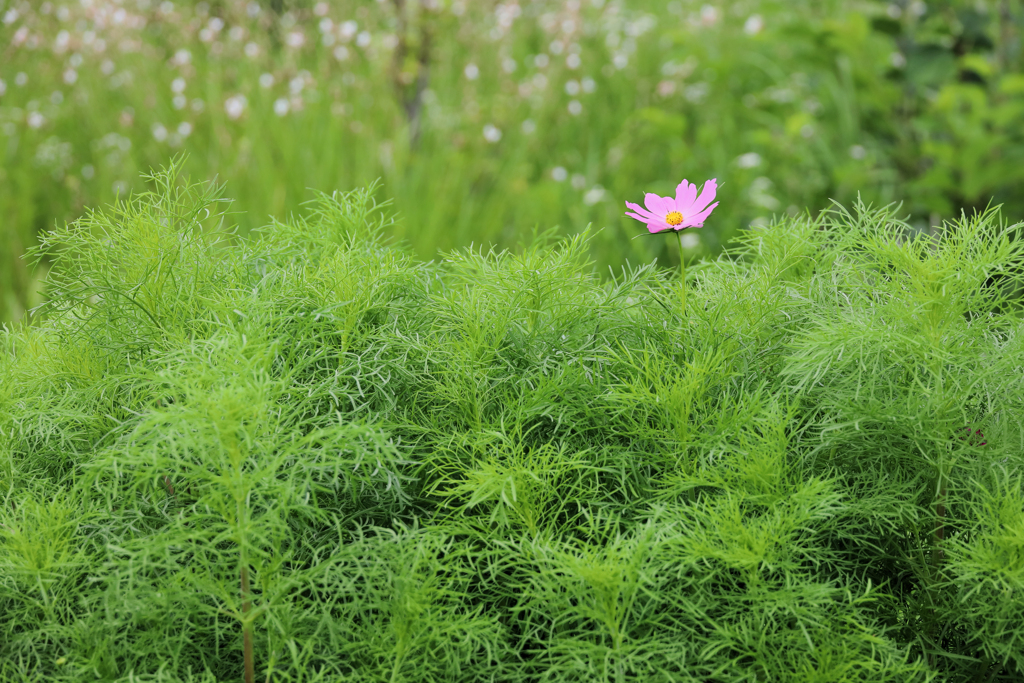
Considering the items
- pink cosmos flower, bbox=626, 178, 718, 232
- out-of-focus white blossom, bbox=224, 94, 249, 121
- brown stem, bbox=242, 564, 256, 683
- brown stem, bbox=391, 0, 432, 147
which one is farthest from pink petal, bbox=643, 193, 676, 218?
out-of-focus white blossom, bbox=224, 94, 249, 121

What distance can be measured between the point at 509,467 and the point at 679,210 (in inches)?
15.2

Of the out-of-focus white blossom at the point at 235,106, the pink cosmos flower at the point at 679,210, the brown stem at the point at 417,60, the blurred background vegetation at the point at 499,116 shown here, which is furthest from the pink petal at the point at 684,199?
the out-of-focus white blossom at the point at 235,106

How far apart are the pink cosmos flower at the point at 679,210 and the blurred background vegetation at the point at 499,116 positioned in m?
1.72

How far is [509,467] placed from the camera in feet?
3.19

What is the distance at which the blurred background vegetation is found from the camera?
335 cm

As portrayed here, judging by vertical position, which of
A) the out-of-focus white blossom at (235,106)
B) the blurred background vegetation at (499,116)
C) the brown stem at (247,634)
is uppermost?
the brown stem at (247,634)

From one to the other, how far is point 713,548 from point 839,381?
27 centimetres

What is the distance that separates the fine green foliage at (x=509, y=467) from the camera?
853 millimetres

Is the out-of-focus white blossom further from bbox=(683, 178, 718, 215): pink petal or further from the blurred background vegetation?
bbox=(683, 178, 718, 215): pink petal

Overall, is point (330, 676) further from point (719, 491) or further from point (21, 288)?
point (21, 288)

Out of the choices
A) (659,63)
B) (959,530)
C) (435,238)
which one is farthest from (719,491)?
(659,63)

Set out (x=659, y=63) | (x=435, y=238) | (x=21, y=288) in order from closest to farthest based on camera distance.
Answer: (x=435, y=238) → (x=21, y=288) → (x=659, y=63)

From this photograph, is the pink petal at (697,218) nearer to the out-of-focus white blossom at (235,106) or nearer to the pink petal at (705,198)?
the pink petal at (705,198)

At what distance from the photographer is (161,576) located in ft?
2.83
